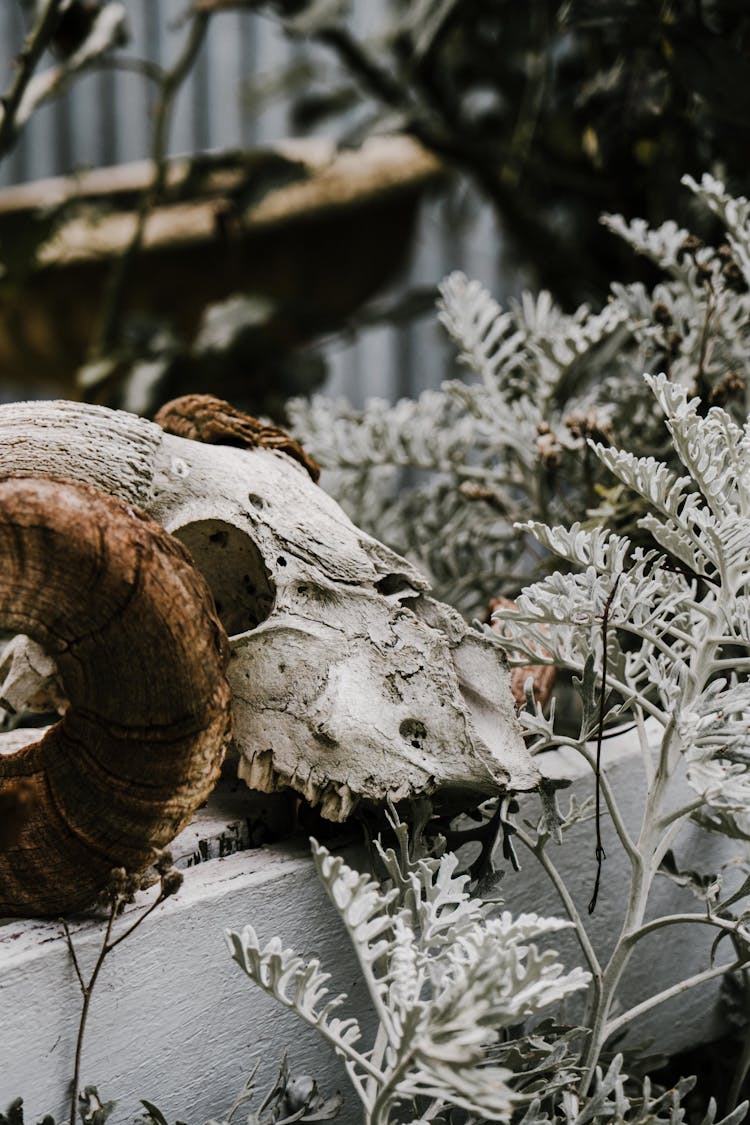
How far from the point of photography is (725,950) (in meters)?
0.88

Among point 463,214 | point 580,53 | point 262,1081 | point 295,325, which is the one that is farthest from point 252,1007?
point 463,214

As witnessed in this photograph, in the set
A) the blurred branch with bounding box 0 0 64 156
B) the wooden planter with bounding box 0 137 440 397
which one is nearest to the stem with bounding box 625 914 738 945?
the blurred branch with bounding box 0 0 64 156

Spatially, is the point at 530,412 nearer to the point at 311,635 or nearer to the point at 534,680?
the point at 534,680

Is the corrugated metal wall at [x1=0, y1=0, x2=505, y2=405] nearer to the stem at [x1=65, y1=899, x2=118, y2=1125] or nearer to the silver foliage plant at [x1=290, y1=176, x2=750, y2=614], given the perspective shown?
the silver foliage plant at [x1=290, y1=176, x2=750, y2=614]

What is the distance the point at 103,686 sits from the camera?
55cm

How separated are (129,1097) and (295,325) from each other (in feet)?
4.54

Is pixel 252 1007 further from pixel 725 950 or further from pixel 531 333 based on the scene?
pixel 531 333

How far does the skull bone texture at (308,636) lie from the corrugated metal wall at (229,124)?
1.93 metres

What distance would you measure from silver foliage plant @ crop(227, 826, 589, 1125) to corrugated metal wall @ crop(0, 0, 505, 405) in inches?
85.3

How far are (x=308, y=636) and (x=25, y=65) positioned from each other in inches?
35.5

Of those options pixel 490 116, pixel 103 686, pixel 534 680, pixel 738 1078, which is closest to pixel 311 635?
pixel 103 686

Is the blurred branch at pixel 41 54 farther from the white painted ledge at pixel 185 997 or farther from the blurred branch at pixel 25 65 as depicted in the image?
the white painted ledge at pixel 185 997

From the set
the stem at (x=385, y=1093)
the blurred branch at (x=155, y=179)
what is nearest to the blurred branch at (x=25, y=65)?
the blurred branch at (x=155, y=179)

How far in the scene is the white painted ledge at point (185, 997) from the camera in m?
0.56
